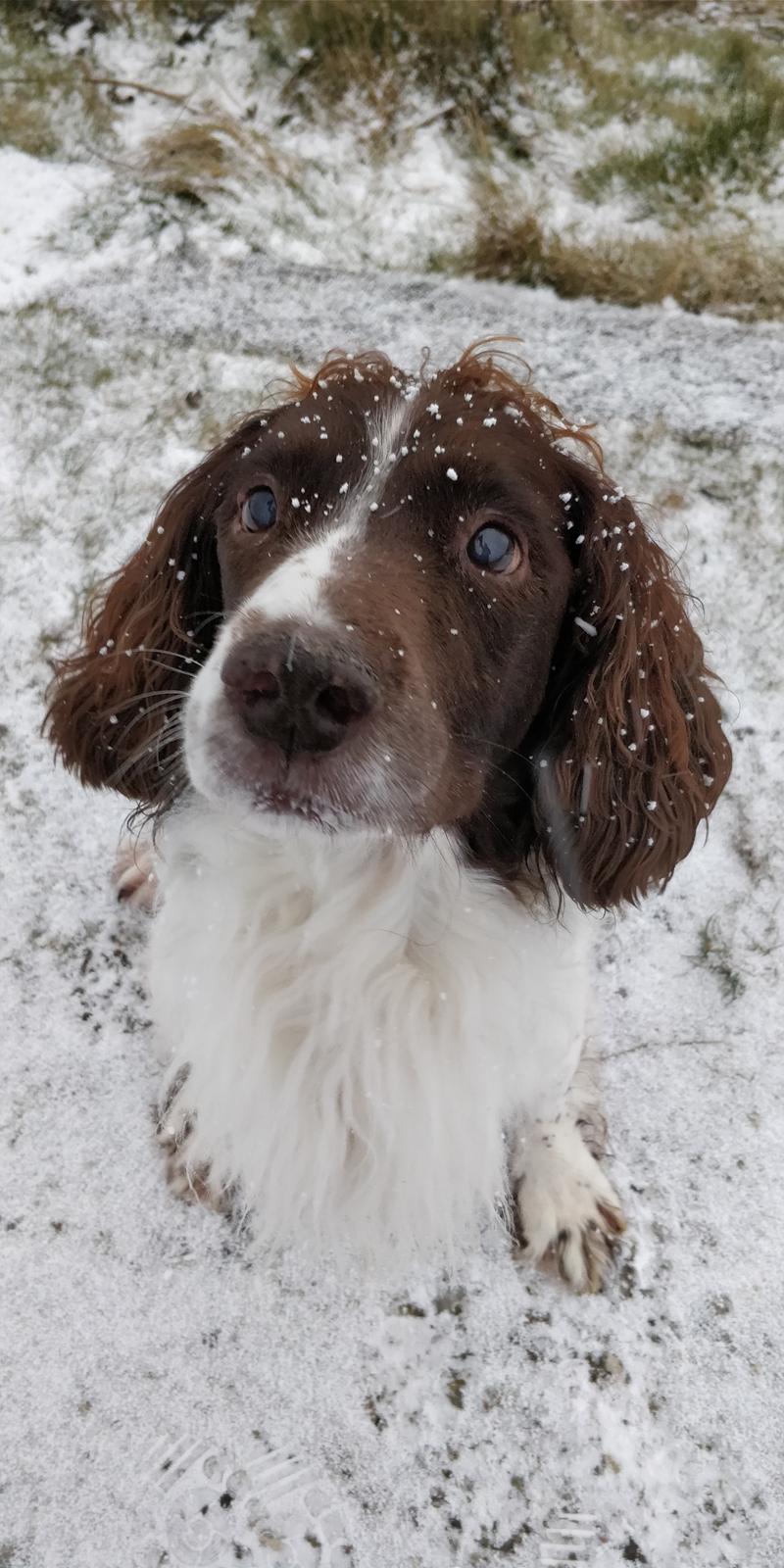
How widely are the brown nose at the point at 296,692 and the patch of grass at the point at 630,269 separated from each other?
13.2 ft

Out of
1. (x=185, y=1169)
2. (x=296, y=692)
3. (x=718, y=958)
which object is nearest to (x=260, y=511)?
(x=296, y=692)

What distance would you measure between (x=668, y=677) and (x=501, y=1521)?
92.9 inches

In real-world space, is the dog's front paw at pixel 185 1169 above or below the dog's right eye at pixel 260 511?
below

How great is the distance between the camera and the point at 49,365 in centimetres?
473

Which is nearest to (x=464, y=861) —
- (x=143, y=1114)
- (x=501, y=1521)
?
(x=143, y=1114)

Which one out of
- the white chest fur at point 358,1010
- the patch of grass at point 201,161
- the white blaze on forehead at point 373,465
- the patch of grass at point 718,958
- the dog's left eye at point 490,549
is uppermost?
the white blaze on forehead at point 373,465

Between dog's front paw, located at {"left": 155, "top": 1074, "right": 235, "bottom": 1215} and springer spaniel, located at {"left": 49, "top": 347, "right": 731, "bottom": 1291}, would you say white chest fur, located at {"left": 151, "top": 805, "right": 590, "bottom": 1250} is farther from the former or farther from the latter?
dog's front paw, located at {"left": 155, "top": 1074, "right": 235, "bottom": 1215}

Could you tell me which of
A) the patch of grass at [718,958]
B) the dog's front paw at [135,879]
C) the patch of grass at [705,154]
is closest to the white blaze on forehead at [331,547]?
the dog's front paw at [135,879]

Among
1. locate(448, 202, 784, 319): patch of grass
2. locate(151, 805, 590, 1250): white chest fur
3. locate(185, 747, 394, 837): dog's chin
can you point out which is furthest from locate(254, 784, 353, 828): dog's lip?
locate(448, 202, 784, 319): patch of grass

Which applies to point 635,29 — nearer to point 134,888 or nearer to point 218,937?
point 134,888

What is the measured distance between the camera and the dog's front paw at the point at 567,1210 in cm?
306

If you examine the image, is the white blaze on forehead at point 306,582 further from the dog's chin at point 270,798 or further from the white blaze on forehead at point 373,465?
the dog's chin at point 270,798

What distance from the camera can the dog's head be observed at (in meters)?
1.82

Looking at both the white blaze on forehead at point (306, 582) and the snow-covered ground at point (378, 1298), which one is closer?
the white blaze on forehead at point (306, 582)
